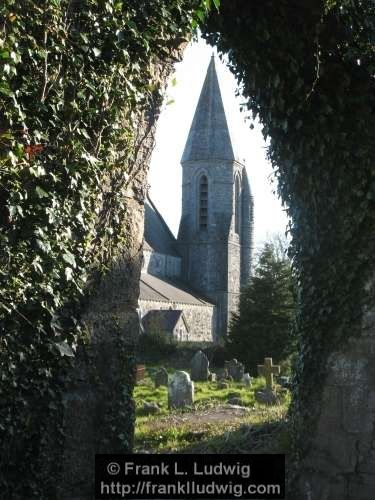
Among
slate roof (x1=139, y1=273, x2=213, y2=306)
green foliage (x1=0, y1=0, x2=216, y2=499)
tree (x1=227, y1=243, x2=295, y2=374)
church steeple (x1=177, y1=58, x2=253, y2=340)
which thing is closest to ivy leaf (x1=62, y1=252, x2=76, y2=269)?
green foliage (x1=0, y1=0, x2=216, y2=499)

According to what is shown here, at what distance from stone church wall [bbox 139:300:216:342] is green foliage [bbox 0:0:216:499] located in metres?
31.8

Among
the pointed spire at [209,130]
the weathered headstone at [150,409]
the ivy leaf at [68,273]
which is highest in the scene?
the pointed spire at [209,130]

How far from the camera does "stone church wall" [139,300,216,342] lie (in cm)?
3677

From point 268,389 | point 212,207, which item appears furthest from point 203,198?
point 268,389

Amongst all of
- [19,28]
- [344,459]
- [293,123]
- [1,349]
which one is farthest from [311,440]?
[19,28]

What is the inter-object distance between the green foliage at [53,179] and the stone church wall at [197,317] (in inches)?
1253

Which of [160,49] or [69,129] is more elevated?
[160,49]

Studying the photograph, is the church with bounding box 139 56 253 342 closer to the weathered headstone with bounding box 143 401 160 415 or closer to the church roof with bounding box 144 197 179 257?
the church roof with bounding box 144 197 179 257

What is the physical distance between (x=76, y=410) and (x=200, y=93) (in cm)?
4288

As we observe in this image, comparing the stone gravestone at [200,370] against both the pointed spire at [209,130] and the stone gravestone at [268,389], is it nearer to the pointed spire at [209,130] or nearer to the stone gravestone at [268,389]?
the stone gravestone at [268,389]

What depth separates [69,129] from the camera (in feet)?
10.7

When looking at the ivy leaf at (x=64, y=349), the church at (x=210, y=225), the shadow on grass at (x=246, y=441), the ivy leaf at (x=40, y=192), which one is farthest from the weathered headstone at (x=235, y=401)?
the church at (x=210, y=225)

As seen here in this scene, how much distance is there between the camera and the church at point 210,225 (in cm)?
4297

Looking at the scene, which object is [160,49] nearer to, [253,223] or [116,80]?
[116,80]
